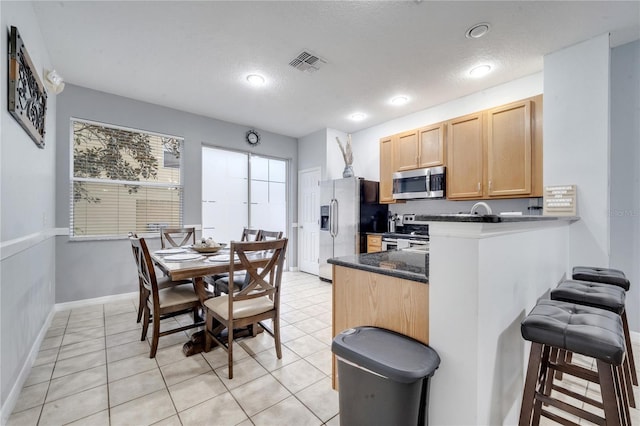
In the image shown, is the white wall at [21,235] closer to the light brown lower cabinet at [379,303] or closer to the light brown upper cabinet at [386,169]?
the light brown lower cabinet at [379,303]

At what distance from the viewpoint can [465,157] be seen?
341 cm

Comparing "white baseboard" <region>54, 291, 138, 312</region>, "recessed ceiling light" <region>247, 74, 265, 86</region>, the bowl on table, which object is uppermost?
"recessed ceiling light" <region>247, 74, 265, 86</region>

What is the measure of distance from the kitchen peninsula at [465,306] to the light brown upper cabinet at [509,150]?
1.68 m

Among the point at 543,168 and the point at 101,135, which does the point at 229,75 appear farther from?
the point at 543,168

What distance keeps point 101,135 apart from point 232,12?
8.91 ft

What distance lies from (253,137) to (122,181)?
7.13 feet

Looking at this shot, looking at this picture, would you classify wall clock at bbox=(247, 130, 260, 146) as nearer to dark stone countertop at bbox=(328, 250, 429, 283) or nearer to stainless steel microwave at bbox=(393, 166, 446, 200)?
stainless steel microwave at bbox=(393, 166, 446, 200)

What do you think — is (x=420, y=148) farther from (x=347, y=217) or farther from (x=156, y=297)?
(x=156, y=297)

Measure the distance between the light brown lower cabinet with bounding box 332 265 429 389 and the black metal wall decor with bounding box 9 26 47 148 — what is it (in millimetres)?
2299

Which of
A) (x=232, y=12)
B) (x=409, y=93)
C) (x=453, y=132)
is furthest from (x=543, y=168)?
(x=232, y=12)

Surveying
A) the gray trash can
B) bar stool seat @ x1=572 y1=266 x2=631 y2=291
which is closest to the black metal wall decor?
the gray trash can

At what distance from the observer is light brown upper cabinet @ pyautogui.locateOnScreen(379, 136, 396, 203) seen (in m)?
4.25

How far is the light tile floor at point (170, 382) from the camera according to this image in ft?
5.17

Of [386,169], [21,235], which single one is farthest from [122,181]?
[386,169]
